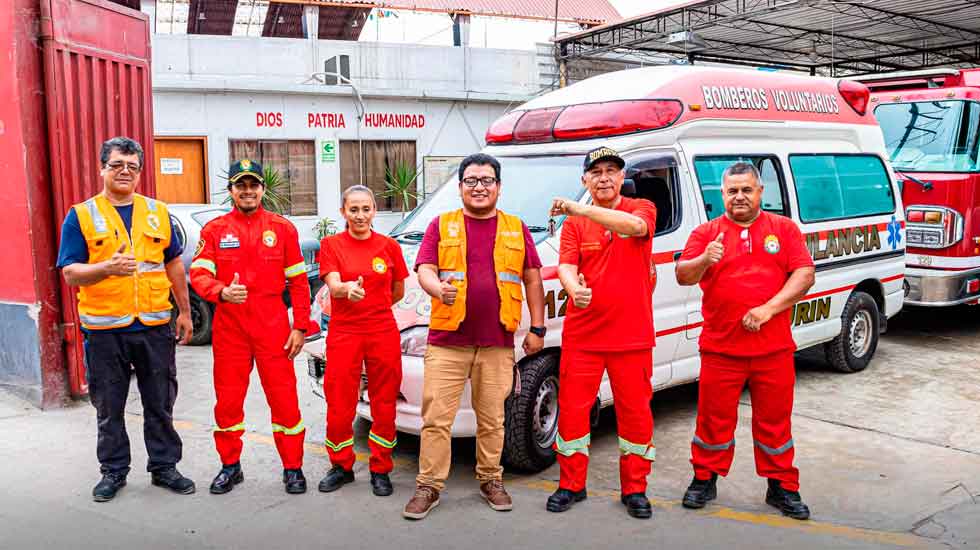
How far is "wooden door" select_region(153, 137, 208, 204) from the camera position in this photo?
50.5 feet

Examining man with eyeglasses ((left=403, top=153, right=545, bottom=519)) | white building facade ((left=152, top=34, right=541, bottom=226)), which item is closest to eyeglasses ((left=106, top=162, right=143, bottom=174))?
man with eyeglasses ((left=403, top=153, right=545, bottom=519))

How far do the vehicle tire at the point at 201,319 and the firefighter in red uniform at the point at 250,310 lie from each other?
4.28 m

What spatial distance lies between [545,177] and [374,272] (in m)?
1.58

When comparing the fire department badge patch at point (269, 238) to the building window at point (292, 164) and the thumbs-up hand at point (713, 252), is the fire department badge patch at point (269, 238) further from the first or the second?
the building window at point (292, 164)

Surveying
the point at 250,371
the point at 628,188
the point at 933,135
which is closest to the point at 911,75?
the point at 933,135

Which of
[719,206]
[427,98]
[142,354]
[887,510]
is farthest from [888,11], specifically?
[142,354]

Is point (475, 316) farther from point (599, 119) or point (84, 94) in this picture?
point (84, 94)

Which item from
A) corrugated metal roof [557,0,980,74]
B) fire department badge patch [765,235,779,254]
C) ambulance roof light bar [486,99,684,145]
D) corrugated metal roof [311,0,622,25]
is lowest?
fire department badge patch [765,235,779,254]

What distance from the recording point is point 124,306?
4.60 meters

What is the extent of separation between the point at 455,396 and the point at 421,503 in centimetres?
57

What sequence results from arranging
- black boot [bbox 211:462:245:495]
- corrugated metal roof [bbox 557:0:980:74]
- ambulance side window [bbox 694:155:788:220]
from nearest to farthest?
black boot [bbox 211:462:245:495] → ambulance side window [bbox 694:155:788:220] → corrugated metal roof [bbox 557:0:980:74]

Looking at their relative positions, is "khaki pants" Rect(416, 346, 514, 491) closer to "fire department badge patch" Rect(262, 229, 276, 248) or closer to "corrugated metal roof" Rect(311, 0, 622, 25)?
"fire department badge patch" Rect(262, 229, 276, 248)

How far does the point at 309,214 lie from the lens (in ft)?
54.7

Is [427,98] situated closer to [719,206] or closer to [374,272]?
[719,206]
